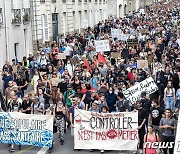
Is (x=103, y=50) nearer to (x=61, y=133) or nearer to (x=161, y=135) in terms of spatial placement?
(x=61, y=133)

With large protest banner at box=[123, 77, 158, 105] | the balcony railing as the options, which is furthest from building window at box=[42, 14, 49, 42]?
large protest banner at box=[123, 77, 158, 105]

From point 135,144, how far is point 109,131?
30.5 inches

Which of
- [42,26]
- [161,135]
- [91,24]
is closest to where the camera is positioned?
[161,135]

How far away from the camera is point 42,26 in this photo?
1400 inches

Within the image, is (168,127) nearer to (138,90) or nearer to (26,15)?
(138,90)

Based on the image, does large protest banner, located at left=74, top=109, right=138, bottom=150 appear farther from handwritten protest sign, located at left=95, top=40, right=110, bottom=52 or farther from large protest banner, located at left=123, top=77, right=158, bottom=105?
handwritten protest sign, located at left=95, top=40, right=110, bottom=52

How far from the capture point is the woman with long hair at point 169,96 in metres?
15.7

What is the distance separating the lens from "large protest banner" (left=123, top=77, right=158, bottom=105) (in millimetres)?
15781

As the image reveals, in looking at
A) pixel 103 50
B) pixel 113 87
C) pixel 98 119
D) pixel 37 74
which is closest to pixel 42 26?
pixel 103 50

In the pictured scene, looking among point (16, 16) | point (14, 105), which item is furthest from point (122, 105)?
point (16, 16)

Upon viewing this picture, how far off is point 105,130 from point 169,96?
2.86 meters

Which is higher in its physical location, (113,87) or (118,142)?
(113,87)

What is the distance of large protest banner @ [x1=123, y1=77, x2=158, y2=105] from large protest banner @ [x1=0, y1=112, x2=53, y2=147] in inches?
112

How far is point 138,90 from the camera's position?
16109 millimetres
